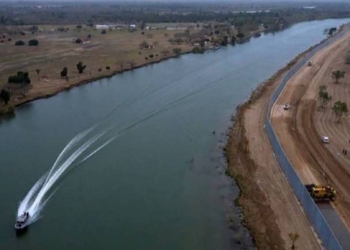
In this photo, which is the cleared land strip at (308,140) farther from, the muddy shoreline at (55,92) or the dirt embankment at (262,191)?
the muddy shoreline at (55,92)

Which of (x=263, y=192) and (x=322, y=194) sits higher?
(x=322, y=194)

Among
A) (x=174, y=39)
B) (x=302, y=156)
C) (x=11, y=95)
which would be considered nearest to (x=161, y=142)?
(x=302, y=156)

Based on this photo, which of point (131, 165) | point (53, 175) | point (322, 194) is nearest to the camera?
point (322, 194)

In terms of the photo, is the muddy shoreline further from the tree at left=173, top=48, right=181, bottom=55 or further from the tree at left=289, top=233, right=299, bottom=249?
the tree at left=289, top=233, right=299, bottom=249

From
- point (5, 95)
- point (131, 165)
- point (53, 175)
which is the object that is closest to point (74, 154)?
point (53, 175)

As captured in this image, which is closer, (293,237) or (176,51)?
(293,237)

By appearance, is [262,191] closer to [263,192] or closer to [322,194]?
[263,192]

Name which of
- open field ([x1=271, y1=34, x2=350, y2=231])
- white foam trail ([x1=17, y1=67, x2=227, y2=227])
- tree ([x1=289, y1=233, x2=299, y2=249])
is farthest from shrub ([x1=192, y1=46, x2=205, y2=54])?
tree ([x1=289, y1=233, x2=299, y2=249])

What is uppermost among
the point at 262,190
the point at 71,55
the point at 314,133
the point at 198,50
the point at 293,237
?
the point at 293,237
